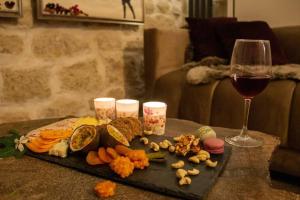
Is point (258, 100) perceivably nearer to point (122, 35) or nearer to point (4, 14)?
point (122, 35)

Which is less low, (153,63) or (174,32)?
(174,32)

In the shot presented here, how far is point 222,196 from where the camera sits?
47 cm

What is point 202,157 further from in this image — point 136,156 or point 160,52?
point 160,52

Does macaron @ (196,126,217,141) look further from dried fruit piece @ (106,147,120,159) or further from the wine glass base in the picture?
dried fruit piece @ (106,147,120,159)

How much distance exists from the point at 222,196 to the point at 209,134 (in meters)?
0.21

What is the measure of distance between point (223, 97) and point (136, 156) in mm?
1113

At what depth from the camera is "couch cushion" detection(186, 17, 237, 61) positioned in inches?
81.2

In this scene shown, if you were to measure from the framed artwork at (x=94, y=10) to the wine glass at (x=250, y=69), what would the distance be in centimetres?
109

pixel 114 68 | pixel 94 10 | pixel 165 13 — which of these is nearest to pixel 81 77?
pixel 114 68

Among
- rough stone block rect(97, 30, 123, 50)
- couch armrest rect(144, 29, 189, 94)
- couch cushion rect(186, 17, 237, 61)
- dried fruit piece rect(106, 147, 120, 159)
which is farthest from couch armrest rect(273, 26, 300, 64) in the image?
dried fruit piece rect(106, 147, 120, 159)

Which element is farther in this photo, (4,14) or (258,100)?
(258,100)

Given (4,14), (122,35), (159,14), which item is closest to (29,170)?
(4,14)

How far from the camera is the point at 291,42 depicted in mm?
2072

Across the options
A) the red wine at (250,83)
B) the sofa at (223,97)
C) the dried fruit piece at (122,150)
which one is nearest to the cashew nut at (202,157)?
the dried fruit piece at (122,150)
